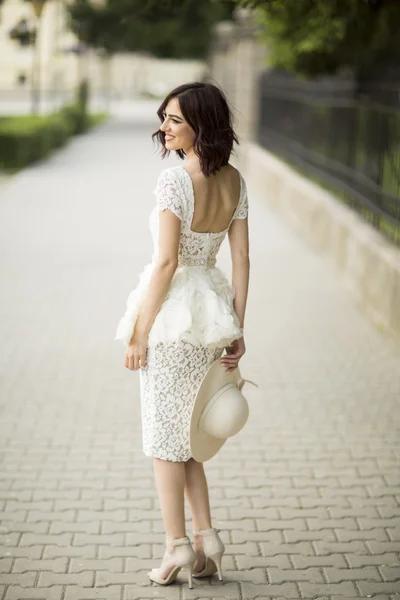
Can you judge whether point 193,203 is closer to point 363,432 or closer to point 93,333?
point 363,432

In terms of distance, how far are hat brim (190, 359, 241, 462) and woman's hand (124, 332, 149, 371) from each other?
0.24 metres

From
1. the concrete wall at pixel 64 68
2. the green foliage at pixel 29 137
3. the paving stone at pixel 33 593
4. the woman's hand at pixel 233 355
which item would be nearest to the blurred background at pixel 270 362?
the paving stone at pixel 33 593

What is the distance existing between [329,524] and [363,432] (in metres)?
1.40

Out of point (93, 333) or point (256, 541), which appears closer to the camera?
point (256, 541)

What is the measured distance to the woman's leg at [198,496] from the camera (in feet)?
13.0

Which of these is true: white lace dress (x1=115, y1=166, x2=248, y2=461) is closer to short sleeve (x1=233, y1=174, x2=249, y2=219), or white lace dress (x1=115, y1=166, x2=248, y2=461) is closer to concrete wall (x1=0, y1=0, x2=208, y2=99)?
short sleeve (x1=233, y1=174, x2=249, y2=219)

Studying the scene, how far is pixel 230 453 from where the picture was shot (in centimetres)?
558

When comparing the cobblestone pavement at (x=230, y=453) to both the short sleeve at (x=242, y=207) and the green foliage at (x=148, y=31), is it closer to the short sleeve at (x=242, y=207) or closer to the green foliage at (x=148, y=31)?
the short sleeve at (x=242, y=207)

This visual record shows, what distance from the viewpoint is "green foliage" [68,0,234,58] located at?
137 feet

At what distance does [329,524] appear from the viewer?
15.1 feet

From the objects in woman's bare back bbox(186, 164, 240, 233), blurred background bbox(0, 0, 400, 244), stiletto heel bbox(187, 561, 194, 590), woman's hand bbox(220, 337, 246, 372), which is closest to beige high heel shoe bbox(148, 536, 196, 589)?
stiletto heel bbox(187, 561, 194, 590)

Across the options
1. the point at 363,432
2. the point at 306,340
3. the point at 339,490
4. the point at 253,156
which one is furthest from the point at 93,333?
the point at 253,156

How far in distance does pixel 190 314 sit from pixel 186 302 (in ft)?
0.19

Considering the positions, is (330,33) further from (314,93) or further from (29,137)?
(29,137)
